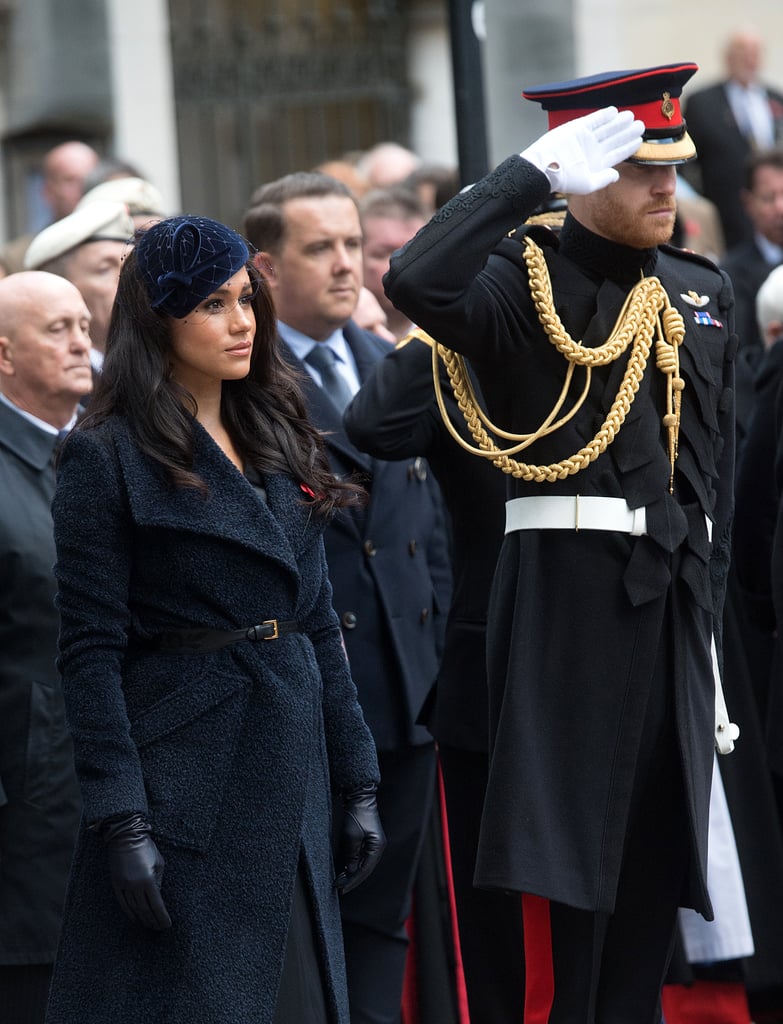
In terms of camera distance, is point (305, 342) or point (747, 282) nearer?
point (305, 342)

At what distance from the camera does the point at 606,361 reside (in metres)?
3.92

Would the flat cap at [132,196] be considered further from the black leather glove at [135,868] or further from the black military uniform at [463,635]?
the black leather glove at [135,868]

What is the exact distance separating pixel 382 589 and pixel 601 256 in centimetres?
130

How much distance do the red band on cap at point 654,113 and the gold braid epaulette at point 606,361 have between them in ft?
0.85

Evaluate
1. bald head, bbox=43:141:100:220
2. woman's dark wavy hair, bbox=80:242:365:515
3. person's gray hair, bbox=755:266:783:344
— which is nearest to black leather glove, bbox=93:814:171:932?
woman's dark wavy hair, bbox=80:242:365:515

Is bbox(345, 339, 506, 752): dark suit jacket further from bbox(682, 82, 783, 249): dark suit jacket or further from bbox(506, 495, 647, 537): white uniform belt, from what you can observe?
bbox(682, 82, 783, 249): dark suit jacket

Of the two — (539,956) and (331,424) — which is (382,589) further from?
(539,956)

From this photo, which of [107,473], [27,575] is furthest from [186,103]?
[107,473]

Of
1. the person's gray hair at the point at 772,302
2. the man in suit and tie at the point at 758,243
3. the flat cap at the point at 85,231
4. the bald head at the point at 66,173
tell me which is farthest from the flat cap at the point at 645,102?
the bald head at the point at 66,173

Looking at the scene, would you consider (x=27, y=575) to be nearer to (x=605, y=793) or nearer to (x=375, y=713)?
(x=375, y=713)

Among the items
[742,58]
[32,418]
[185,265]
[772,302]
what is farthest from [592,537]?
[742,58]

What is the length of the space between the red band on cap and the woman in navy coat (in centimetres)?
71

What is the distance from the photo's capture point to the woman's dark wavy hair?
375cm

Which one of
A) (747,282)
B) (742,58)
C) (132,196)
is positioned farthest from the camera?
(742,58)
